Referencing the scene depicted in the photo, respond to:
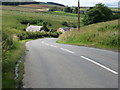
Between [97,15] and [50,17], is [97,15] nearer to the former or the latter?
[97,15]

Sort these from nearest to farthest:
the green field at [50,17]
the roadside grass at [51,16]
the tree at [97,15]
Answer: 1. the tree at [97,15]
2. the roadside grass at [51,16]
3. the green field at [50,17]

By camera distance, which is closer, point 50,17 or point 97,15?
point 97,15

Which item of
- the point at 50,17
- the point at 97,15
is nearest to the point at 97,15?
the point at 97,15

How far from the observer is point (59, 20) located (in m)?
161

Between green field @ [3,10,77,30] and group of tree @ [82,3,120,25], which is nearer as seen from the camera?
group of tree @ [82,3,120,25]

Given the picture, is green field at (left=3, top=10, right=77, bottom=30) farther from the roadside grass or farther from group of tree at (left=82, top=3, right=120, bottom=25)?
group of tree at (left=82, top=3, right=120, bottom=25)

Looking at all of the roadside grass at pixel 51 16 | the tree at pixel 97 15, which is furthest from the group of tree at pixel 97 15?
the roadside grass at pixel 51 16

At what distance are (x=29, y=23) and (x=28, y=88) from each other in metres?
148

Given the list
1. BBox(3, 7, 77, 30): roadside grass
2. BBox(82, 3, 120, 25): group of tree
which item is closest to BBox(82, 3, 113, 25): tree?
BBox(82, 3, 120, 25): group of tree

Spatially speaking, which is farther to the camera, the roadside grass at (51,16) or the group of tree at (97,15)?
the roadside grass at (51,16)

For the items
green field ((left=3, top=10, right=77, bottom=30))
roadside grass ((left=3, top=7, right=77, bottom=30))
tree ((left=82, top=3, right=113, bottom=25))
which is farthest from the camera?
green field ((left=3, top=10, right=77, bottom=30))

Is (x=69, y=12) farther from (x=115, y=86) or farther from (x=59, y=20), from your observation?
(x=115, y=86)

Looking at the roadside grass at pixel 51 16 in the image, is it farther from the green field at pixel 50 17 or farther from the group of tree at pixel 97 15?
the group of tree at pixel 97 15

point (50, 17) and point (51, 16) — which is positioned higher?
point (51, 16)
